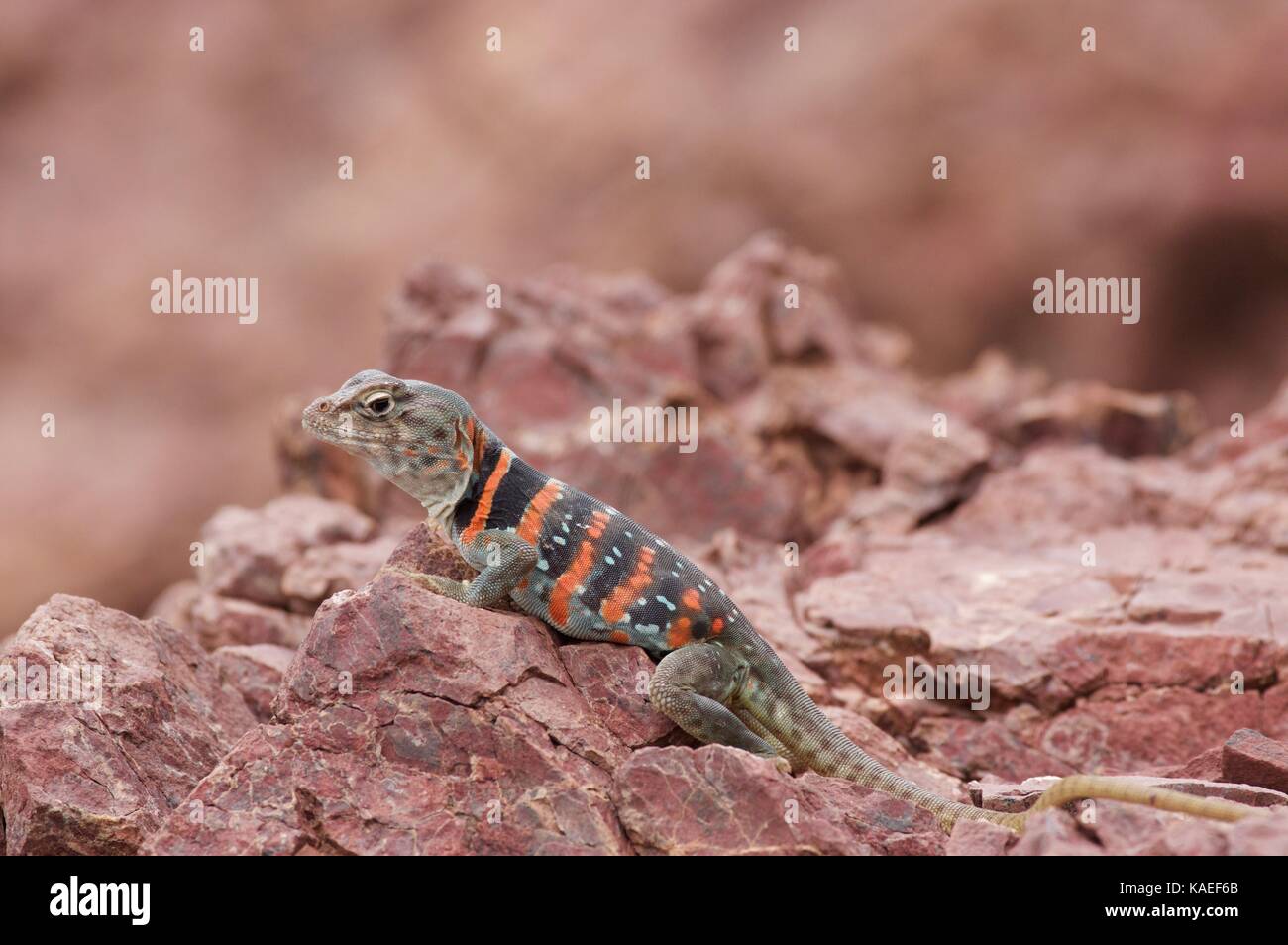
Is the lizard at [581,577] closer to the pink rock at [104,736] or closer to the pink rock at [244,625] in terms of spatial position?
the pink rock at [104,736]

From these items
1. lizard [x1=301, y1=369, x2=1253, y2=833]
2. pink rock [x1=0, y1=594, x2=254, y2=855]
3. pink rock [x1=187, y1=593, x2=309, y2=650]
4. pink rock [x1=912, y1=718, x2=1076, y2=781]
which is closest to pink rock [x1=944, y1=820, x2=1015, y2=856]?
lizard [x1=301, y1=369, x2=1253, y2=833]

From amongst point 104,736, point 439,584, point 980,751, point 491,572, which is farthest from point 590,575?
point 980,751

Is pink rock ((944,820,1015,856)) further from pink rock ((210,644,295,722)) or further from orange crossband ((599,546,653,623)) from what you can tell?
pink rock ((210,644,295,722))

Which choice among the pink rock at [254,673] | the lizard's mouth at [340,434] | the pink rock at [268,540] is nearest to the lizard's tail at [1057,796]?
A: the lizard's mouth at [340,434]

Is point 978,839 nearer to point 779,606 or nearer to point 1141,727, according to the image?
point 1141,727

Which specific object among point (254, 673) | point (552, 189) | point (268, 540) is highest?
point (552, 189)

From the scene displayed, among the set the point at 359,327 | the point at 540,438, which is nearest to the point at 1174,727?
the point at 540,438
